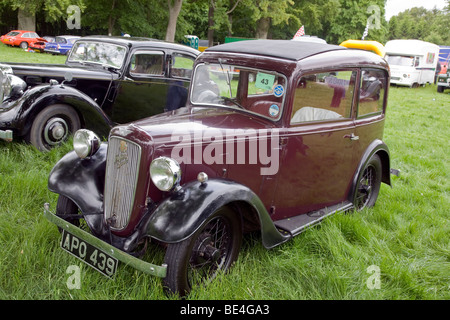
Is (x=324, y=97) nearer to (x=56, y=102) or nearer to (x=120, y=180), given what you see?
(x=120, y=180)

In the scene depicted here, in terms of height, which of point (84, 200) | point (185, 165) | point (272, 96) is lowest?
point (84, 200)

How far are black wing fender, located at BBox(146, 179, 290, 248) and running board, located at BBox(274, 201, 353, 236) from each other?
584 mm

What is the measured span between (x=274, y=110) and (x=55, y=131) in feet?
11.1

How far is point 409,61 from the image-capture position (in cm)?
2095

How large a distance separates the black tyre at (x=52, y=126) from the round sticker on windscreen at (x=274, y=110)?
3.31m

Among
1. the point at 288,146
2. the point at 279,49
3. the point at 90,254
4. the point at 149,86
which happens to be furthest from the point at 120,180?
the point at 149,86

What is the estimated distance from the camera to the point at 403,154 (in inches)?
266

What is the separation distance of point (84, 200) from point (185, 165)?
82cm

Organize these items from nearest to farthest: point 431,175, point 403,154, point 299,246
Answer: point 299,246 → point 431,175 → point 403,154

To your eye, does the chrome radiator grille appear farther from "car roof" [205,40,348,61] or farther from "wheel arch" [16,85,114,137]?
A: "wheel arch" [16,85,114,137]

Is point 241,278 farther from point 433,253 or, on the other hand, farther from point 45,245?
point 433,253

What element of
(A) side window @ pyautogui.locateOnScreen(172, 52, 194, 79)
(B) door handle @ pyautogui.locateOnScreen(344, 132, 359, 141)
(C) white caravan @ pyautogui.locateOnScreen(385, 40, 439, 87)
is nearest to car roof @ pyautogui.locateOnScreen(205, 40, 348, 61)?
(B) door handle @ pyautogui.locateOnScreen(344, 132, 359, 141)

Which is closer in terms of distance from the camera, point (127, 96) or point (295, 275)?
point (295, 275)
